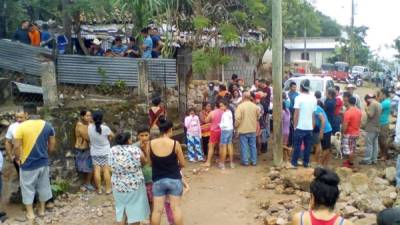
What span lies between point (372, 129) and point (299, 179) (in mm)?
2481

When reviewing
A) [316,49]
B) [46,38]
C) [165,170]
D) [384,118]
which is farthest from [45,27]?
[316,49]

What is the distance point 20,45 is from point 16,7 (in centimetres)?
270

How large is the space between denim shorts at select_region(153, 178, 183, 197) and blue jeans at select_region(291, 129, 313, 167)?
4.13 m

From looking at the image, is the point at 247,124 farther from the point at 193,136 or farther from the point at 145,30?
the point at 145,30

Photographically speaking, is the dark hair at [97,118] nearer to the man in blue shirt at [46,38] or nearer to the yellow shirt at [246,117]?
the yellow shirt at [246,117]

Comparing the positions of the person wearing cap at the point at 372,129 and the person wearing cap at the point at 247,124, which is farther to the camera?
the person wearing cap at the point at 247,124

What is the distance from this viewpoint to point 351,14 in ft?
137

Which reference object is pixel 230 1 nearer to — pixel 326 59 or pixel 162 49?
pixel 162 49

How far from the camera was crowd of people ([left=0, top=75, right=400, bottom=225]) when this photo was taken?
588cm

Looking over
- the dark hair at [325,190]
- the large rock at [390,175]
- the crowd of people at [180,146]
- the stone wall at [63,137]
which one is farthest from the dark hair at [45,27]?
the dark hair at [325,190]

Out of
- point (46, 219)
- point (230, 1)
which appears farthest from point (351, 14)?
point (46, 219)

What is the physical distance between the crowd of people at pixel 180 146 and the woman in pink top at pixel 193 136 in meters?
0.02

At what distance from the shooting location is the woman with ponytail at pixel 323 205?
3295mm

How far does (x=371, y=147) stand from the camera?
33.4 ft
